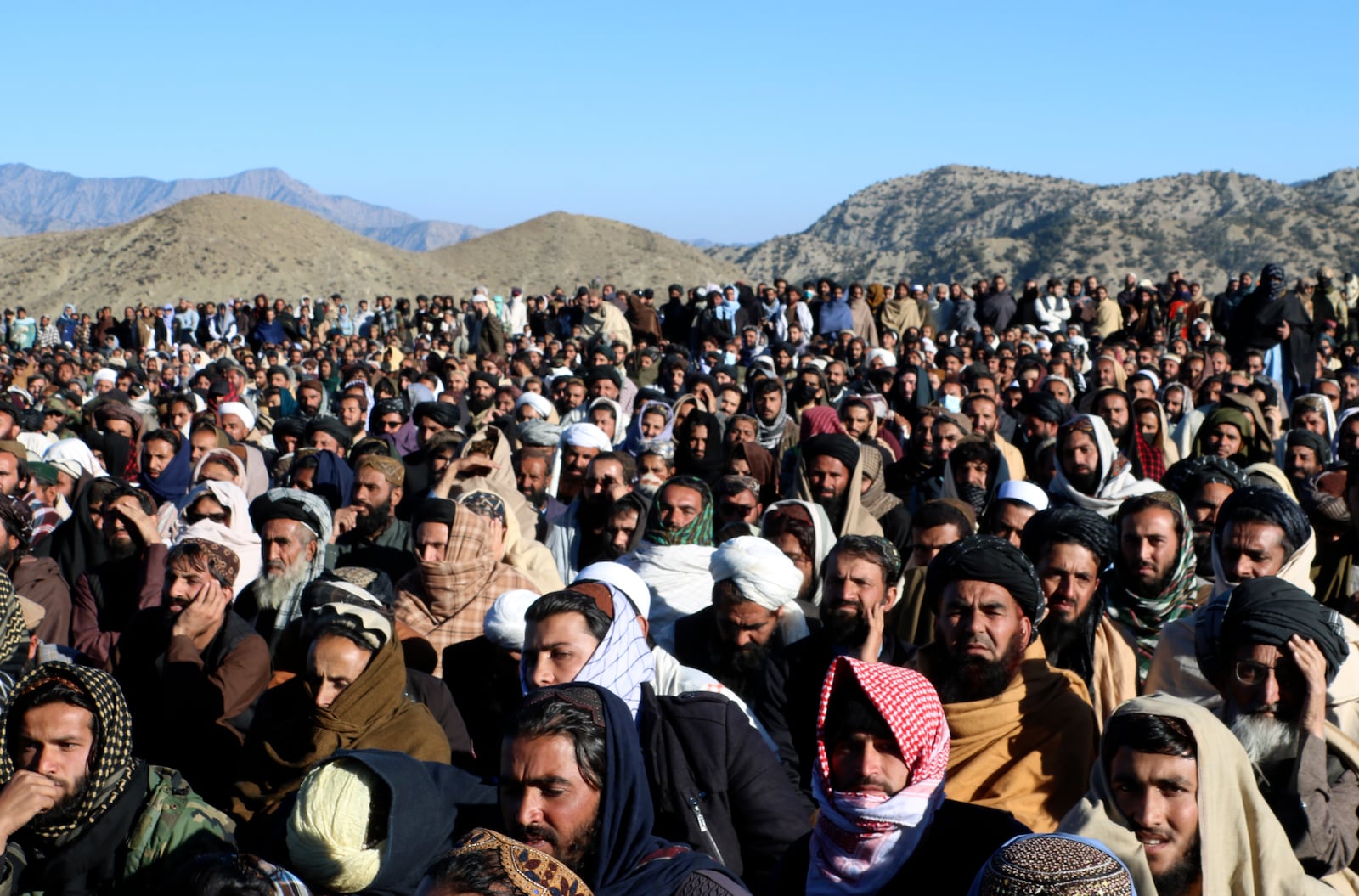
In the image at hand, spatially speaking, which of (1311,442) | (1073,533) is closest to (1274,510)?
(1073,533)

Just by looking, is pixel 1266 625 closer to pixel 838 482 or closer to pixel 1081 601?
pixel 1081 601

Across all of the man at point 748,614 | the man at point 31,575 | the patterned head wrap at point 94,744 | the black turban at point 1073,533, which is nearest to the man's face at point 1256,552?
the black turban at point 1073,533

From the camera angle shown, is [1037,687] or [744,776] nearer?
[744,776]

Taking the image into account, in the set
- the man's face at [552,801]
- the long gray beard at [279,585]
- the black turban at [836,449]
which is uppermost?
the black turban at [836,449]

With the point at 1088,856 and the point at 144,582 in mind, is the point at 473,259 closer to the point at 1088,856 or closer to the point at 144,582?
the point at 144,582

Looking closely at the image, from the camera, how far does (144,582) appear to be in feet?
17.1

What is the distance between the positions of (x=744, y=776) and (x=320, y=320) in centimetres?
2353

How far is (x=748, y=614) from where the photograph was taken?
4.20 m

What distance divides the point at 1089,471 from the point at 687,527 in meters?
2.09

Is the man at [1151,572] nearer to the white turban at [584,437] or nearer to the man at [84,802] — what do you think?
the man at [84,802]

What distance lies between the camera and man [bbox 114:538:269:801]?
3973 millimetres

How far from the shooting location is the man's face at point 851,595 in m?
4.07

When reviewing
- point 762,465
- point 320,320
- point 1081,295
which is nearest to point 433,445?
point 762,465

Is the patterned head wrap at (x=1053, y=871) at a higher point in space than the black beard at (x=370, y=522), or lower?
higher
